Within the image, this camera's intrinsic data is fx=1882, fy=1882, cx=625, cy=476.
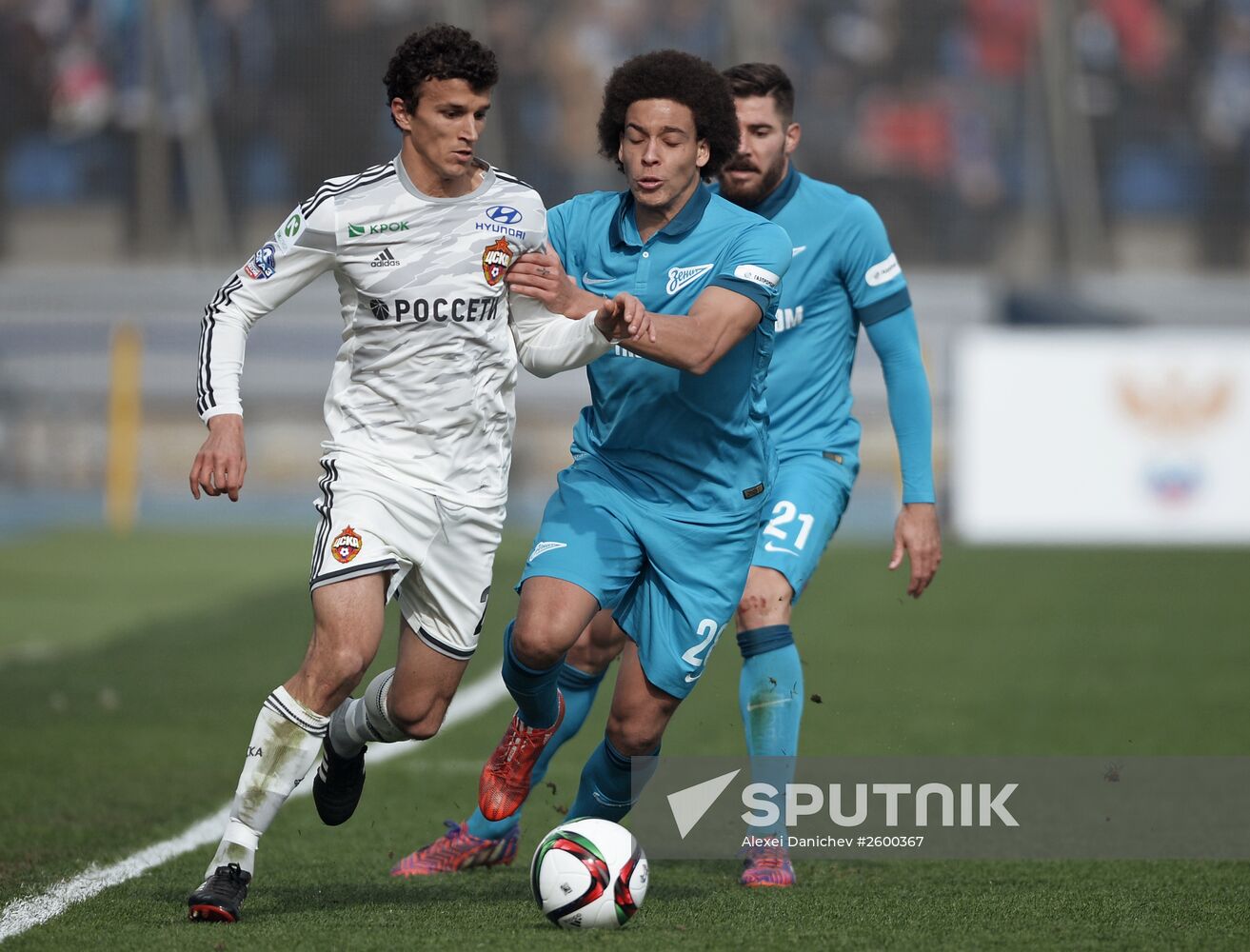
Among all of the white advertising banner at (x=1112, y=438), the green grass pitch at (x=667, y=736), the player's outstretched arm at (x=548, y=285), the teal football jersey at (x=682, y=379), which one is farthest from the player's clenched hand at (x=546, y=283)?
the white advertising banner at (x=1112, y=438)

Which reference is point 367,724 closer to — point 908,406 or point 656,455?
point 656,455

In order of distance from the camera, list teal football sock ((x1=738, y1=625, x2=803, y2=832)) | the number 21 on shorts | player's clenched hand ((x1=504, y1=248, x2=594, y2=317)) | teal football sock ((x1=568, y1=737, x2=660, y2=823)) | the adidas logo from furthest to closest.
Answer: the number 21 on shorts → teal football sock ((x1=738, y1=625, x2=803, y2=832)) → teal football sock ((x1=568, y1=737, x2=660, y2=823)) → the adidas logo → player's clenched hand ((x1=504, y1=248, x2=594, y2=317))

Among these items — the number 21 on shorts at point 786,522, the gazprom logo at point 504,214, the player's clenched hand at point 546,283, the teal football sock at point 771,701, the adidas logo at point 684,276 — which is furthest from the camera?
the number 21 on shorts at point 786,522

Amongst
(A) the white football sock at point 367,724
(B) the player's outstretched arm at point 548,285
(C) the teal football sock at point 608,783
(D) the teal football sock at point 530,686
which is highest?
(B) the player's outstretched arm at point 548,285

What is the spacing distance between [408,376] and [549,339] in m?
0.39

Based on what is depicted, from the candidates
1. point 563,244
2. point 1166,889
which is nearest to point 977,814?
point 1166,889

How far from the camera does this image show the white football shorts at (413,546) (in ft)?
15.9

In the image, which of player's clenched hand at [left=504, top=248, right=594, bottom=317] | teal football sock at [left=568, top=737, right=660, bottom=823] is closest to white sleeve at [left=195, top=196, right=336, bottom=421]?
player's clenched hand at [left=504, top=248, right=594, bottom=317]

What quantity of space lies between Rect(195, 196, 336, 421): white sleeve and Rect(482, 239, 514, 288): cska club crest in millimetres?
402

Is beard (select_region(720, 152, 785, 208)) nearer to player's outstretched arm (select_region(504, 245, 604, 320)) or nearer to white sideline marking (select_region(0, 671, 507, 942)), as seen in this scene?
player's outstretched arm (select_region(504, 245, 604, 320))

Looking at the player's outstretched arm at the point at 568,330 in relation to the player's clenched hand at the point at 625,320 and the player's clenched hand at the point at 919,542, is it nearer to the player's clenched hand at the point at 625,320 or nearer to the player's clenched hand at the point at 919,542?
the player's clenched hand at the point at 625,320

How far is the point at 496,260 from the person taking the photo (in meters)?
5.00

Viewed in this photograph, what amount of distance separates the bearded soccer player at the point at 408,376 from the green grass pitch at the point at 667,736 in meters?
0.58

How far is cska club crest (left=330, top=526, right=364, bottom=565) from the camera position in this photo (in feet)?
15.8
